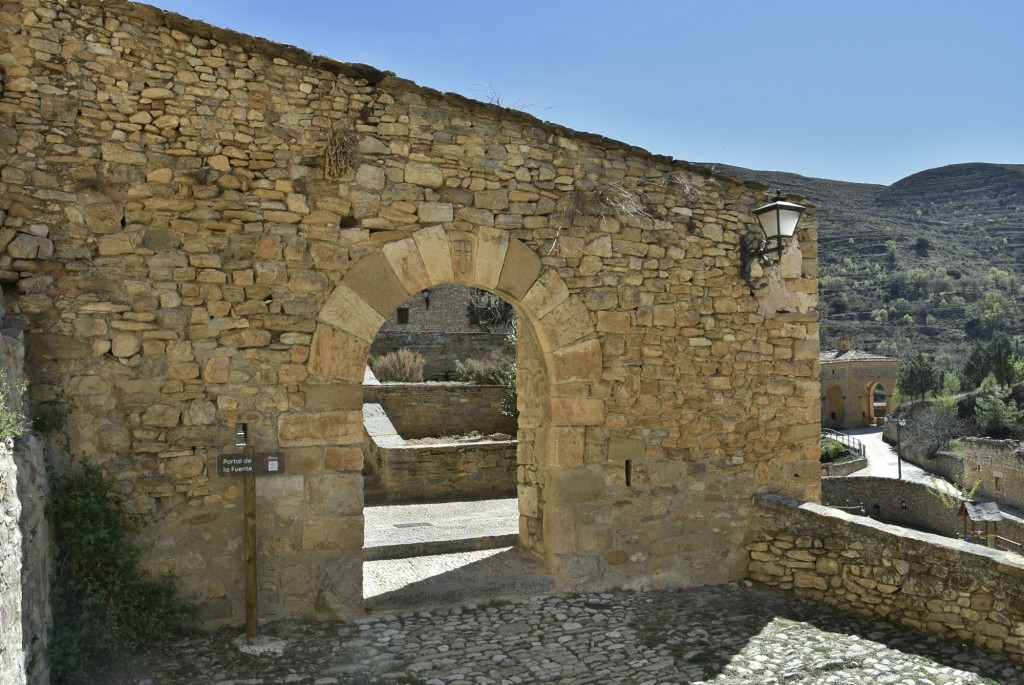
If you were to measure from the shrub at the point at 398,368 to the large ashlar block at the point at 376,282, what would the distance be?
933 centimetres

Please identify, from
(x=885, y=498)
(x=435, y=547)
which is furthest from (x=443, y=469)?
(x=885, y=498)

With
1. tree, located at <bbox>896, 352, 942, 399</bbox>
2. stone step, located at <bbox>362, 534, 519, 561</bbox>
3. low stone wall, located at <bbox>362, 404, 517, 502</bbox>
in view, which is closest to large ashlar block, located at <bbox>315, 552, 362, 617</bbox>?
stone step, located at <bbox>362, 534, 519, 561</bbox>

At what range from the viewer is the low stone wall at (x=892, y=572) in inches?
196

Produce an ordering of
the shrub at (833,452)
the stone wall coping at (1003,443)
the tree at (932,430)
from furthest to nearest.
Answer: the tree at (932,430), the shrub at (833,452), the stone wall coping at (1003,443)

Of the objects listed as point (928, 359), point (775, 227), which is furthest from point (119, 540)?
point (928, 359)

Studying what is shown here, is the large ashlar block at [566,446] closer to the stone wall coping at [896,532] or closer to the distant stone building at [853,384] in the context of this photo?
the stone wall coping at [896,532]

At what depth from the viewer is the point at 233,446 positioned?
15.7 ft

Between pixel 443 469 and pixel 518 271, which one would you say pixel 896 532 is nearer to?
pixel 518 271

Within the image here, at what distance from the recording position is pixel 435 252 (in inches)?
214

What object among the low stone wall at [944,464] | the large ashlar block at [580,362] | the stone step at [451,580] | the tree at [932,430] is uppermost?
the large ashlar block at [580,362]

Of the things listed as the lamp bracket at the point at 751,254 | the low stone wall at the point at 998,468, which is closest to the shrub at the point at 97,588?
the lamp bracket at the point at 751,254

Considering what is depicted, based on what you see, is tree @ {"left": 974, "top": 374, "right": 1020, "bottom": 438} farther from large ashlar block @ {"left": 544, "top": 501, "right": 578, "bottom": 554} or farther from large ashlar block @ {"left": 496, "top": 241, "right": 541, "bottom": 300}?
large ashlar block @ {"left": 496, "top": 241, "right": 541, "bottom": 300}

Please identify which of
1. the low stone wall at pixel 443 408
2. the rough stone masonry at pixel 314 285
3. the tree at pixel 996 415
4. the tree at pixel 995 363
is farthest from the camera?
the tree at pixel 995 363

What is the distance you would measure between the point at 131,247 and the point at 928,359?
4775 cm
